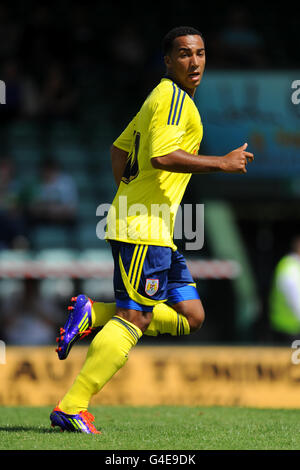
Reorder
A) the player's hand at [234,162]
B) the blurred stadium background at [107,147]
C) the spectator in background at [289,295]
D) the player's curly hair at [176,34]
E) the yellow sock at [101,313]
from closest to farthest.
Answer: the player's hand at [234,162] → the player's curly hair at [176,34] → the yellow sock at [101,313] → the spectator in background at [289,295] → the blurred stadium background at [107,147]

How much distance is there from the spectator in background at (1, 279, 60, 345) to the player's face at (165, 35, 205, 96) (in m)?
7.52

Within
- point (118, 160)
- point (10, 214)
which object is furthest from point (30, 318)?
point (118, 160)

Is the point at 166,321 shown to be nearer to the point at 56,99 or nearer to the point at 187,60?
the point at 187,60

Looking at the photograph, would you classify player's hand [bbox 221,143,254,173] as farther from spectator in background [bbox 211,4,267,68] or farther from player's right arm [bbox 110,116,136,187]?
spectator in background [bbox 211,4,267,68]

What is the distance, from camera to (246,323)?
47.1 ft

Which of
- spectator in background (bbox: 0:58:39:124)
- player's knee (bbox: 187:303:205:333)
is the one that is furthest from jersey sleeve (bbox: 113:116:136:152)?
spectator in background (bbox: 0:58:39:124)

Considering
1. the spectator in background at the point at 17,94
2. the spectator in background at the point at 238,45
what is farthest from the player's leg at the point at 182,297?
the spectator in background at the point at 17,94

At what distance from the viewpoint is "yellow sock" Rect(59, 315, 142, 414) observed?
18.8 ft

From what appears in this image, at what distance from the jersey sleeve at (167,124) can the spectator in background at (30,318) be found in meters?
7.61

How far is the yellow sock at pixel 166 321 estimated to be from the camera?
6.17m

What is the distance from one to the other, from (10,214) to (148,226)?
28.6ft

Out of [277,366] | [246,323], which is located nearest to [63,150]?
[246,323]

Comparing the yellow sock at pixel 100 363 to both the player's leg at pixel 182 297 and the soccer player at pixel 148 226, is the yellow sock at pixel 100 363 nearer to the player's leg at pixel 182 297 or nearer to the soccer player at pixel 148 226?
the soccer player at pixel 148 226
